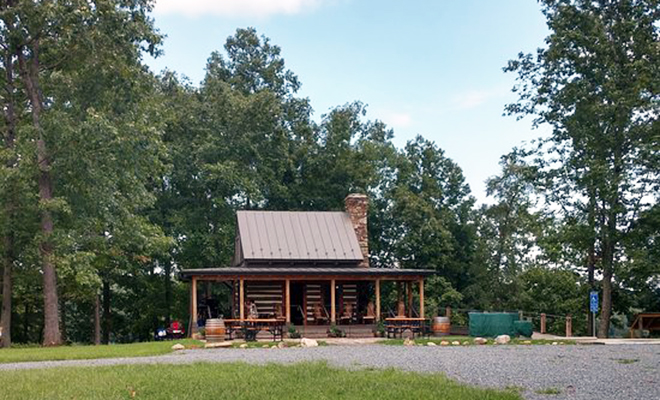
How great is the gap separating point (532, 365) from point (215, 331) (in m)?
12.4

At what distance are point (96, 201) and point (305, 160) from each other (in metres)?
18.0

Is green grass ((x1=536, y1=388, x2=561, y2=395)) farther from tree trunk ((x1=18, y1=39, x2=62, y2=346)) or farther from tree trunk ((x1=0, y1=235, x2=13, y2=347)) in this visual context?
tree trunk ((x1=0, y1=235, x2=13, y2=347))

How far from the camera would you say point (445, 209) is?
43.1m

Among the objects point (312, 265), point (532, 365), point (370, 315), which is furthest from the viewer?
point (312, 265)

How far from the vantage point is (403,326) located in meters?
25.5

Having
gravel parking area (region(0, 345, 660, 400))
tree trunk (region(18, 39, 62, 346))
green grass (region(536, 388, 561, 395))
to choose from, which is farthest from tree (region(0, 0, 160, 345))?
green grass (region(536, 388, 561, 395))

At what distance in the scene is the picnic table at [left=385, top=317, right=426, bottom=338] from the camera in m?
25.5

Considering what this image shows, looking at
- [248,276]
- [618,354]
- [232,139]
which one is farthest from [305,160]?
[618,354]

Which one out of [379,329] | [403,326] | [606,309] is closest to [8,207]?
[379,329]

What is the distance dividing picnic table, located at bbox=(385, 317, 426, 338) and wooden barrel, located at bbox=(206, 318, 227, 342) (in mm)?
5661

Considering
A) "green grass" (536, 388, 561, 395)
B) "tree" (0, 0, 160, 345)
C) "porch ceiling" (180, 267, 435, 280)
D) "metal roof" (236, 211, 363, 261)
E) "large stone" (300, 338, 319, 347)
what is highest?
"tree" (0, 0, 160, 345)

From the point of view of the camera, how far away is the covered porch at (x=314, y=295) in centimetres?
2698

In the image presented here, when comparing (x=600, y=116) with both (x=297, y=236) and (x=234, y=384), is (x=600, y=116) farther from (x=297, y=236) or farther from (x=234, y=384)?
(x=234, y=384)

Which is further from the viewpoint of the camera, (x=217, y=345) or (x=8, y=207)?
(x=8, y=207)
